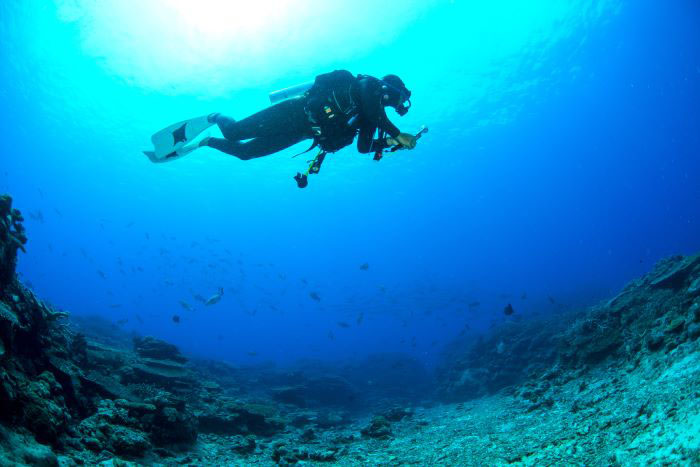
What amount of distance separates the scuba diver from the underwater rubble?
15.6 feet

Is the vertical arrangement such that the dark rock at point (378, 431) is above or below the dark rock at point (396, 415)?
below

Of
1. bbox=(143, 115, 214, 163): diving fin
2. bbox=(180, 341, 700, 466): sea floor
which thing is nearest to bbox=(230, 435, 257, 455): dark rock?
bbox=(180, 341, 700, 466): sea floor

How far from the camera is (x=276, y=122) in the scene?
21.5 ft

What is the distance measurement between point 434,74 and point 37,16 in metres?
35.1

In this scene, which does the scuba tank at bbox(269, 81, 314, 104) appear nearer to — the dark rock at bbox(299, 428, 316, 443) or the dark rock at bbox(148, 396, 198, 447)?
the dark rock at bbox(148, 396, 198, 447)

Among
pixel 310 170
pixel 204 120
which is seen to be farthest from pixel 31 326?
pixel 310 170

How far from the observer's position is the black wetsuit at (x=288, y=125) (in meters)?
5.90

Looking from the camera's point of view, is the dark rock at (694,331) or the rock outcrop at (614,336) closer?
the dark rock at (694,331)

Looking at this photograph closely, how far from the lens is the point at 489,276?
11800cm

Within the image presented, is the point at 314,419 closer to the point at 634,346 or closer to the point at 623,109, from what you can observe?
the point at 634,346

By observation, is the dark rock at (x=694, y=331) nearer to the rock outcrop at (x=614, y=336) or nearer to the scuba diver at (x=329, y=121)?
the rock outcrop at (x=614, y=336)

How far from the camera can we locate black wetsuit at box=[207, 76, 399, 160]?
5898 millimetres

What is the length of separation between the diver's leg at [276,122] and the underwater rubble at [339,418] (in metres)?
4.74

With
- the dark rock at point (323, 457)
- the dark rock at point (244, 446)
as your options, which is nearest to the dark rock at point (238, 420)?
the dark rock at point (244, 446)
